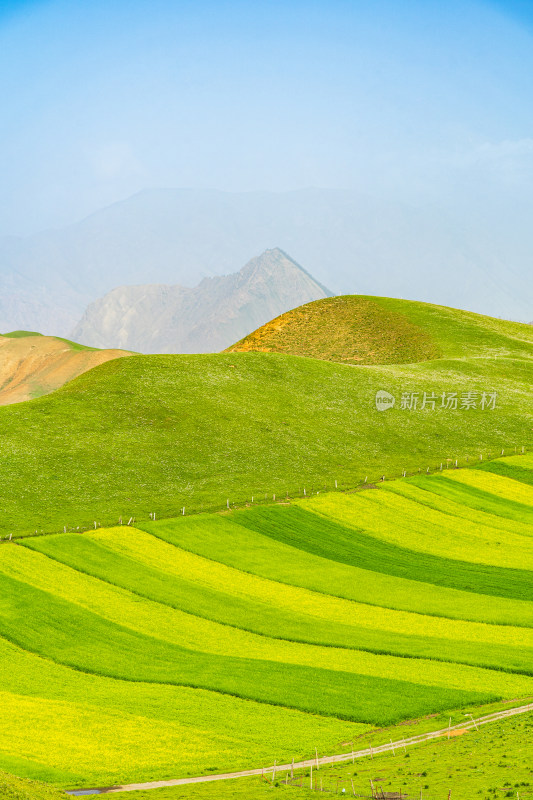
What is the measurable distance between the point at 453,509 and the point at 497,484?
10.8 meters

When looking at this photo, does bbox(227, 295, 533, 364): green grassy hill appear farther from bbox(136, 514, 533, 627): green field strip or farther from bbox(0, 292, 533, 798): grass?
bbox(136, 514, 533, 627): green field strip

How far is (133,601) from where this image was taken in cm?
5509

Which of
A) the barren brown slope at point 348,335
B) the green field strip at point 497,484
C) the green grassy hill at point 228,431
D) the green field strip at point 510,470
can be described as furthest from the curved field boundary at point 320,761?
the barren brown slope at point 348,335

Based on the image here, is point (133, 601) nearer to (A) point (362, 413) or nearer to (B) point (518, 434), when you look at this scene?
(A) point (362, 413)

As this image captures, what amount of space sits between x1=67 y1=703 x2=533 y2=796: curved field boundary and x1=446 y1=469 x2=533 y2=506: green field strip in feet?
162

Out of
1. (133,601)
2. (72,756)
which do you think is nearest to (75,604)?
(133,601)

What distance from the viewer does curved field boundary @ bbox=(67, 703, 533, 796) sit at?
30000 mm

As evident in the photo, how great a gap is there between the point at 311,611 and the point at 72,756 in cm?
2428

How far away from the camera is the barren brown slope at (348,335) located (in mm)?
157875

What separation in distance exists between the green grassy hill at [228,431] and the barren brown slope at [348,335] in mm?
A: 22564

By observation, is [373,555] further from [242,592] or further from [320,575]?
[242,592]

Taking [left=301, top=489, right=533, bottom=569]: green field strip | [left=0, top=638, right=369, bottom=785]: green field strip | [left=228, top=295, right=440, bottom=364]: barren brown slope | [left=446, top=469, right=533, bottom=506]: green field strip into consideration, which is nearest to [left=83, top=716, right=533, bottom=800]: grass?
[left=0, top=638, right=369, bottom=785]: green field strip

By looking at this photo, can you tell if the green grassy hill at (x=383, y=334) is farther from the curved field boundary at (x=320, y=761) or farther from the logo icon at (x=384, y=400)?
the curved field boundary at (x=320, y=761)

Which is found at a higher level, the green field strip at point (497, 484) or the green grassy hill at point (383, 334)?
the green grassy hill at point (383, 334)
